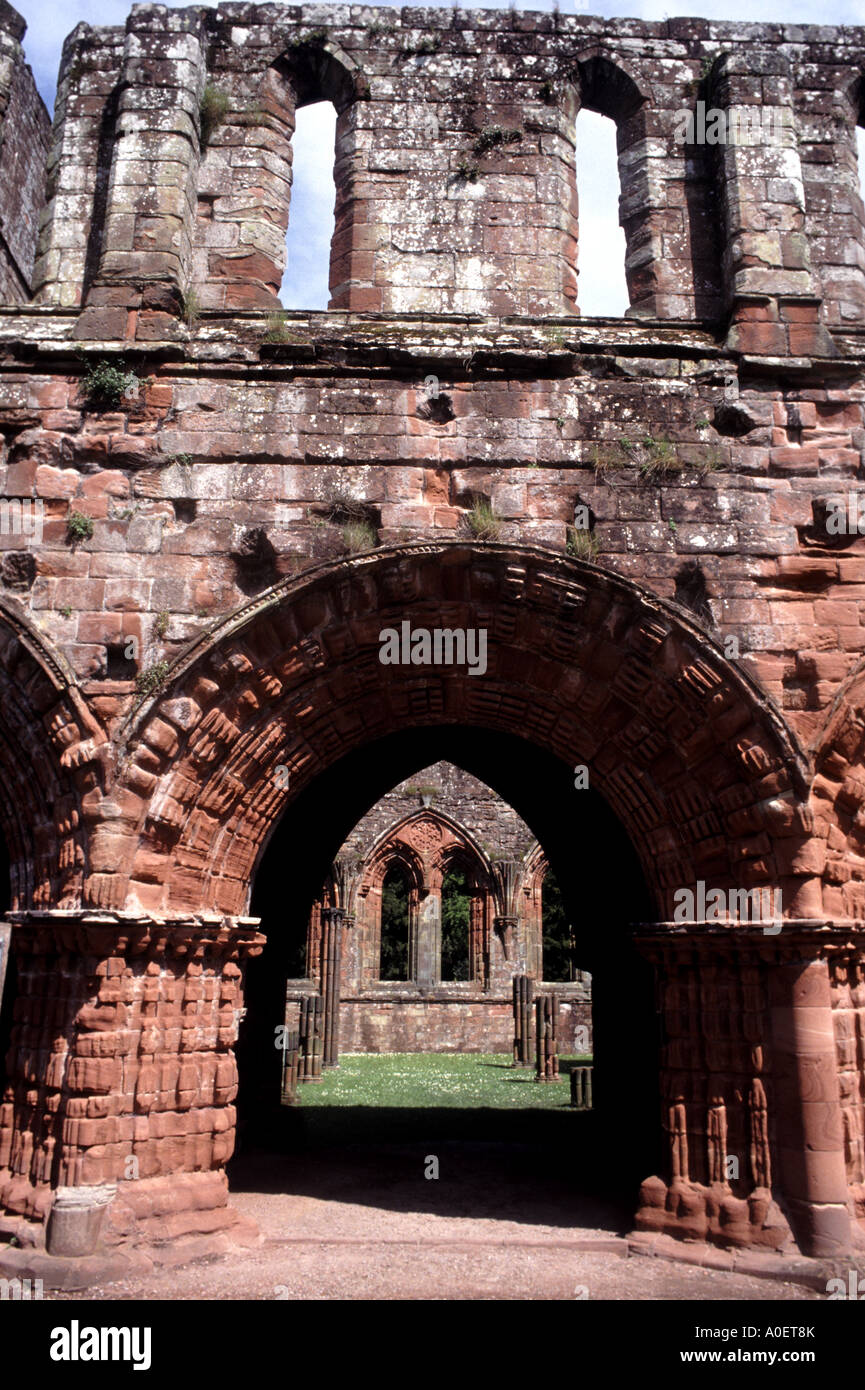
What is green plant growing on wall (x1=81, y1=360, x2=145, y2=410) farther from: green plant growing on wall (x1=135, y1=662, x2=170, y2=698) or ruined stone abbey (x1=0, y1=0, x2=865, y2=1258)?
green plant growing on wall (x1=135, y1=662, x2=170, y2=698)

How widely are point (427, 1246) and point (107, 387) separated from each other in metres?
5.82

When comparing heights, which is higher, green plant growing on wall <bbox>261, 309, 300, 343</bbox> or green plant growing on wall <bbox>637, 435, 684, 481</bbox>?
green plant growing on wall <bbox>261, 309, 300, 343</bbox>

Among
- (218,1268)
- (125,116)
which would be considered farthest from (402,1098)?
(125,116)

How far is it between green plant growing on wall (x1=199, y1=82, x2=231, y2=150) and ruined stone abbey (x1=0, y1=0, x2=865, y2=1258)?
40 millimetres

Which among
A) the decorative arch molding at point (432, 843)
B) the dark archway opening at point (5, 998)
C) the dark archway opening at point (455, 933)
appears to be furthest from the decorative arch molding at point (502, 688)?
the dark archway opening at point (455, 933)

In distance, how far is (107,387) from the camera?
672 cm

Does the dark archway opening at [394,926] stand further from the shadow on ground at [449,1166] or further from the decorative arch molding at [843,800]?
the decorative arch molding at [843,800]

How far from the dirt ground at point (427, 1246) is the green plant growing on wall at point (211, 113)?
24.9 ft

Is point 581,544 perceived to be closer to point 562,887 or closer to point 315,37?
point 315,37

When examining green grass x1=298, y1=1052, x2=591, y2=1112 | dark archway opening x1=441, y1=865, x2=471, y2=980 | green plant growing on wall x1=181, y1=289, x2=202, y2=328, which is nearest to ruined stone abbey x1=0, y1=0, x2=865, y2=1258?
green plant growing on wall x1=181, y1=289, x2=202, y2=328

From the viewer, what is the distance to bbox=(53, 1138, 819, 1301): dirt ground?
207 inches

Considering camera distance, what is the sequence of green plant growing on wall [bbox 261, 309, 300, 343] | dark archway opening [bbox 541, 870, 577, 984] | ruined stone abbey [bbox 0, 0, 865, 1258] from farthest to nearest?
dark archway opening [bbox 541, 870, 577, 984], green plant growing on wall [bbox 261, 309, 300, 343], ruined stone abbey [bbox 0, 0, 865, 1258]

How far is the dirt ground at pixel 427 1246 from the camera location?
5250 mm

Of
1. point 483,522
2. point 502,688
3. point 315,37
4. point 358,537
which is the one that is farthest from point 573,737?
point 315,37
